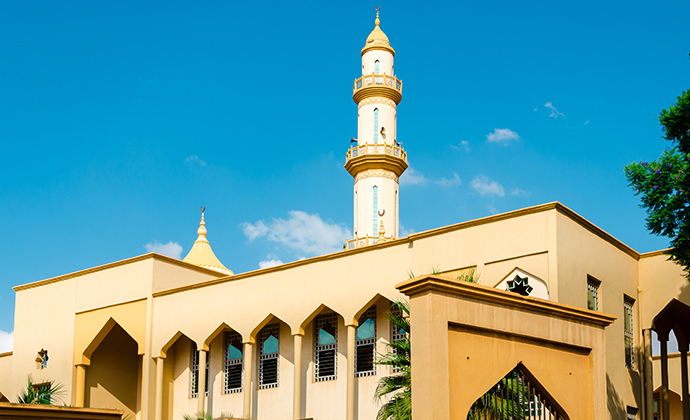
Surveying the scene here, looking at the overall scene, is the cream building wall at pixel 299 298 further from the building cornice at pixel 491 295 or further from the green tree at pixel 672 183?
the building cornice at pixel 491 295

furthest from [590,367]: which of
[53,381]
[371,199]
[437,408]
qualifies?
[371,199]

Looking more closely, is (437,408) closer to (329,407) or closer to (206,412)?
(329,407)

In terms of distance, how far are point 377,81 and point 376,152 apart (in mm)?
3196

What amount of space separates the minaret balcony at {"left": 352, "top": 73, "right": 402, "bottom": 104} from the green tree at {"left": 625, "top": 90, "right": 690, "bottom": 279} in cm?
1828

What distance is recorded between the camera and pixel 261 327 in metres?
22.9

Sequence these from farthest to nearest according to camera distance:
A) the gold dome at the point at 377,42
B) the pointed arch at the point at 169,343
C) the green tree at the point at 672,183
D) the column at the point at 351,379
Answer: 1. the gold dome at the point at 377,42
2. the pointed arch at the point at 169,343
3. the column at the point at 351,379
4. the green tree at the point at 672,183

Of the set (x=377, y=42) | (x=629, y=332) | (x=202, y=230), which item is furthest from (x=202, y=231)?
(x=629, y=332)

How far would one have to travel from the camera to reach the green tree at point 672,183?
16922 millimetres

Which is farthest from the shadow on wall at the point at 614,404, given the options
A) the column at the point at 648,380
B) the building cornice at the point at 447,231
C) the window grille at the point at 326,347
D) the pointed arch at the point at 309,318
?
the window grille at the point at 326,347

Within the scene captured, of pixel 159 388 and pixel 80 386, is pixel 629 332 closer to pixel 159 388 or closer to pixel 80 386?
pixel 159 388

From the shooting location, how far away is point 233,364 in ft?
81.3

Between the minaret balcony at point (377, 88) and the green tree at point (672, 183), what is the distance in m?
18.3

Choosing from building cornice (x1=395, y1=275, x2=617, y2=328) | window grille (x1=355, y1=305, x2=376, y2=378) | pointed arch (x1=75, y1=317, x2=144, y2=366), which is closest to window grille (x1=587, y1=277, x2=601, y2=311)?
window grille (x1=355, y1=305, x2=376, y2=378)

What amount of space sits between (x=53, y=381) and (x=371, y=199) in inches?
530
